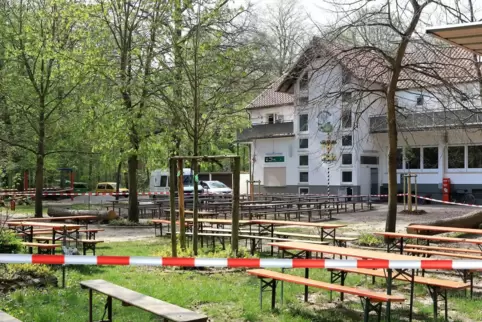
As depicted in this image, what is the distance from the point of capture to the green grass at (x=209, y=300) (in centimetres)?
660

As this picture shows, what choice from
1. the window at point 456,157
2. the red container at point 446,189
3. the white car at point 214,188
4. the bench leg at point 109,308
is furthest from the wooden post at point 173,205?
the white car at point 214,188

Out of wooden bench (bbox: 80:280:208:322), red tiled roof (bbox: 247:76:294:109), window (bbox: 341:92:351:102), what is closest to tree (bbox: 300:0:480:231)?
window (bbox: 341:92:351:102)

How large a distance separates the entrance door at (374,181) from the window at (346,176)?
1429mm

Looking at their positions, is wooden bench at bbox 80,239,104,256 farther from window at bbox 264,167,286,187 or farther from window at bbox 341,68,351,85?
window at bbox 264,167,286,187

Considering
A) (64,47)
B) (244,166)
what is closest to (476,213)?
(64,47)

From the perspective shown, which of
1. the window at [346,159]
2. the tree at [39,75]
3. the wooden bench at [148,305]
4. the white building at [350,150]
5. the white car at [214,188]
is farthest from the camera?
the white car at [214,188]

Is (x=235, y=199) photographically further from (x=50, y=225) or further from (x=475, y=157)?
(x=475, y=157)

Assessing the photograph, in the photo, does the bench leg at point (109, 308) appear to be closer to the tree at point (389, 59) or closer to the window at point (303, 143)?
the tree at point (389, 59)

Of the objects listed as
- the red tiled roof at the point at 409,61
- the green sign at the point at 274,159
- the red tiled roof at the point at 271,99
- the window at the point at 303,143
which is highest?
the red tiled roof at the point at 271,99

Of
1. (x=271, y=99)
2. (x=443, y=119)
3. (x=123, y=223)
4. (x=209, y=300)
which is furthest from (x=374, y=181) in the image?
(x=209, y=300)

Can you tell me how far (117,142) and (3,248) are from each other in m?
10.0

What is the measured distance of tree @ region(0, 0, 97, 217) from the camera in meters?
21.1

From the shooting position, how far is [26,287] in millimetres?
7828

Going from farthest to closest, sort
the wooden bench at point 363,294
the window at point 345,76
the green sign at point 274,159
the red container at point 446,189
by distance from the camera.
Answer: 1. the green sign at point 274,159
2. the red container at point 446,189
3. the window at point 345,76
4. the wooden bench at point 363,294
